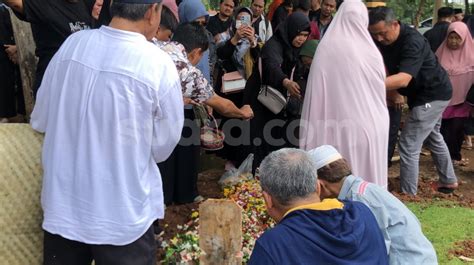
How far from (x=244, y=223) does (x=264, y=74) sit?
165 centimetres

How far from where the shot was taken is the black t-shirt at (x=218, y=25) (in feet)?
21.4

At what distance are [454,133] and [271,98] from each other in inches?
→ 106

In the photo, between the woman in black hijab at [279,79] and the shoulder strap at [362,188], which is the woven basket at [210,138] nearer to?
the woman in black hijab at [279,79]

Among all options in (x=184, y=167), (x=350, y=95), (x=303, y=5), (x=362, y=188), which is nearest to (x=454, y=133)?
(x=303, y=5)

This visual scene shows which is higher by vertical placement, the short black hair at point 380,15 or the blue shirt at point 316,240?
the short black hair at point 380,15

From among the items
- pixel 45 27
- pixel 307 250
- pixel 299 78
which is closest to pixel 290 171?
pixel 307 250

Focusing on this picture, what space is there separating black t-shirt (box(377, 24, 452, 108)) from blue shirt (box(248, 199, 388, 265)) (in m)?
2.92

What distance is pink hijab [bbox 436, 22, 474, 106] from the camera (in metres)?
6.11

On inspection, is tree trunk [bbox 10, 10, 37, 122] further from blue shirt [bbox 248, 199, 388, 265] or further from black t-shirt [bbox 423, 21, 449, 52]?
black t-shirt [bbox 423, 21, 449, 52]

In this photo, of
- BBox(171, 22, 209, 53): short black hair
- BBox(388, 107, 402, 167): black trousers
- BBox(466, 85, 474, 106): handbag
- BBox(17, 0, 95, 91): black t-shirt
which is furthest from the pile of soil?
BBox(17, 0, 95, 91): black t-shirt

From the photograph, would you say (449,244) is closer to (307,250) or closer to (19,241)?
(307,250)

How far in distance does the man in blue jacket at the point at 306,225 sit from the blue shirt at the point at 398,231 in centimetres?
17

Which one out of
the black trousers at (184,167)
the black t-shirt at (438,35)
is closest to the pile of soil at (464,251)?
the black trousers at (184,167)

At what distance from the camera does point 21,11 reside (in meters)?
3.54
